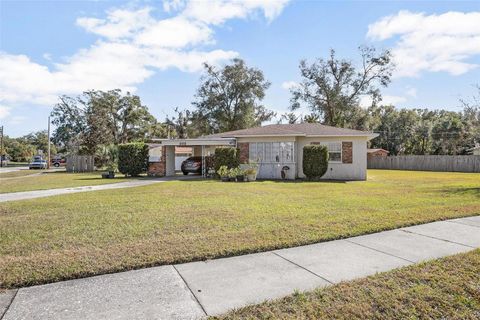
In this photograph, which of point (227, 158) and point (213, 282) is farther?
point (227, 158)

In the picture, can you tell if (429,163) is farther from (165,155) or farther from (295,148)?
(165,155)

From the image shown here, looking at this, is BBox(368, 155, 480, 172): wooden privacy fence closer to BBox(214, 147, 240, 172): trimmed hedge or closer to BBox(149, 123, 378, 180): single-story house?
BBox(149, 123, 378, 180): single-story house

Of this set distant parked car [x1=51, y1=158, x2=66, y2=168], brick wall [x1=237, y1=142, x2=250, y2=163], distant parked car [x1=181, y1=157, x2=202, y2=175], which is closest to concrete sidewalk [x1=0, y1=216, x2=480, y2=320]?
brick wall [x1=237, y1=142, x2=250, y2=163]

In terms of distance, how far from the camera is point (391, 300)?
11.2ft

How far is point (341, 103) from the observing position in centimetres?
3894

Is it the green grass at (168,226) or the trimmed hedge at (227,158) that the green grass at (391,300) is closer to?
the green grass at (168,226)

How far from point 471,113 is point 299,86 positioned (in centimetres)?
1934

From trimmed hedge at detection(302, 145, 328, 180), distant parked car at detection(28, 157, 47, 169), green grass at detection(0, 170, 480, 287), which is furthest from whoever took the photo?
distant parked car at detection(28, 157, 47, 169)

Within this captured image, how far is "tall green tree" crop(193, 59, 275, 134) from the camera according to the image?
39.2 meters

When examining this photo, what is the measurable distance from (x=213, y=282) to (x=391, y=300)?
1.91 m

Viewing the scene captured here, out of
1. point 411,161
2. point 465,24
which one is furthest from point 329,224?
point 411,161

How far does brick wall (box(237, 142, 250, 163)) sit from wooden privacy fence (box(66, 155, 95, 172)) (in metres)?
17.2

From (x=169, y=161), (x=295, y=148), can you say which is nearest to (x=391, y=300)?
(x=295, y=148)

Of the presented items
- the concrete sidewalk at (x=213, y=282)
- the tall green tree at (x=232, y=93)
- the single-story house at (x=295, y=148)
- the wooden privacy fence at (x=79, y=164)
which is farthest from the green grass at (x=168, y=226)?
the tall green tree at (x=232, y=93)
